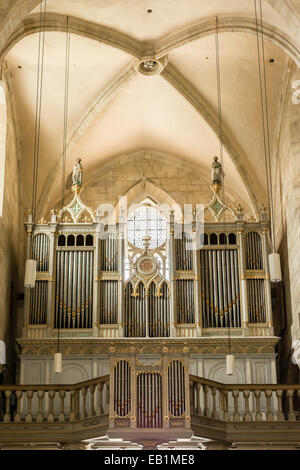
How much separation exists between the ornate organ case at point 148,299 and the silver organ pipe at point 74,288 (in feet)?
0.08

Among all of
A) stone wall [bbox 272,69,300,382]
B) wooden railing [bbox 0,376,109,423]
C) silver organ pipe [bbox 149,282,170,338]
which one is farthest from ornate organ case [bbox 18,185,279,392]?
wooden railing [bbox 0,376,109,423]

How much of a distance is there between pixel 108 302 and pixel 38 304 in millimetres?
1626

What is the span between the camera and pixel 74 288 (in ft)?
70.5

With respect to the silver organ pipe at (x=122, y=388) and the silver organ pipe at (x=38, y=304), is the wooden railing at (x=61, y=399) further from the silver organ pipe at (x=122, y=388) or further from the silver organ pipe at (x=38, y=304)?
the silver organ pipe at (x=38, y=304)

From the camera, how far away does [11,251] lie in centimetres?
2214

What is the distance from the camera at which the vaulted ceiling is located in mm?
19906

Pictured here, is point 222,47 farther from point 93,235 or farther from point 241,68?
point 93,235

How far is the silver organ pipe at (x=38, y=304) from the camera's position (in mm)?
20984

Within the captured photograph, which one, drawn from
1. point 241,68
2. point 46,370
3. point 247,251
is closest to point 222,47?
point 241,68

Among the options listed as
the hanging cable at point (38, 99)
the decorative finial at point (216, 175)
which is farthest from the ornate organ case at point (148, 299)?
the hanging cable at point (38, 99)

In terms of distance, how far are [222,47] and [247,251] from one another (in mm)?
4822

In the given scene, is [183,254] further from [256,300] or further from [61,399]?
[61,399]

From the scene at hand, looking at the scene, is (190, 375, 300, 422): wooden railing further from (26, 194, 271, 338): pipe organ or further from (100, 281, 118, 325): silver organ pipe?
(100, 281, 118, 325): silver organ pipe
